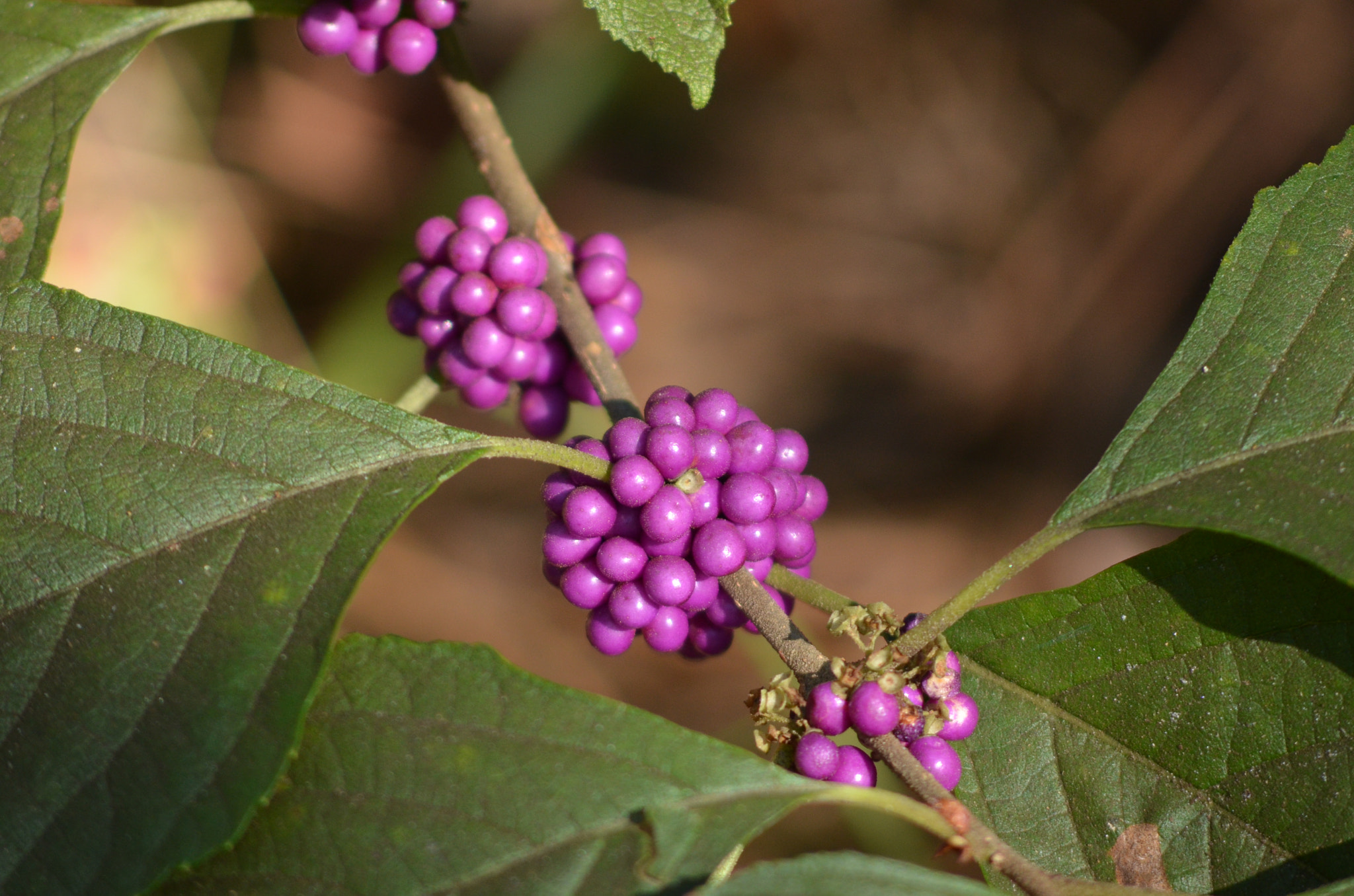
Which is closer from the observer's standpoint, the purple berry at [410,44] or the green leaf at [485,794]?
the green leaf at [485,794]

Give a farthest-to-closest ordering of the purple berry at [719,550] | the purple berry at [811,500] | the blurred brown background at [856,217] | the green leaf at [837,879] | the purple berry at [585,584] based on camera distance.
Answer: the blurred brown background at [856,217], the purple berry at [811,500], the purple berry at [585,584], the purple berry at [719,550], the green leaf at [837,879]

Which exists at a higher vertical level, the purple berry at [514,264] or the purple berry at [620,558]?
the purple berry at [514,264]

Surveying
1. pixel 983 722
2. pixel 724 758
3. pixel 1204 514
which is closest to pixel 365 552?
pixel 724 758

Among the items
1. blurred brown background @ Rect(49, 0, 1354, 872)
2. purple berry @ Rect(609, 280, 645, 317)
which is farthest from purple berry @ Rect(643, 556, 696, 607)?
blurred brown background @ Rect(49, 0, 1354, 872)

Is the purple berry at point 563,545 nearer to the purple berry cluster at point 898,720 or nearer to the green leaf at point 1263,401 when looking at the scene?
the purple berry cluster at point 898,720

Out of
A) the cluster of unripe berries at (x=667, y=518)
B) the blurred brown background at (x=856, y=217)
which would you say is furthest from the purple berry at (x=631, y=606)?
the blurred brown background at (x=856, y=217)

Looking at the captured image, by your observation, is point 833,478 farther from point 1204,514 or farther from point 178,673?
point 178,673

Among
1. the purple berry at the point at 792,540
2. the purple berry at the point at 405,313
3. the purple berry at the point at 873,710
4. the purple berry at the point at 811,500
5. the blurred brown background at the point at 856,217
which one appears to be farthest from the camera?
the blurred brown background at the point at 856,217
